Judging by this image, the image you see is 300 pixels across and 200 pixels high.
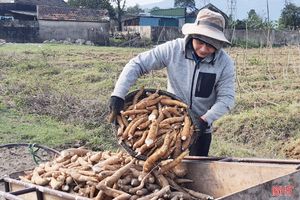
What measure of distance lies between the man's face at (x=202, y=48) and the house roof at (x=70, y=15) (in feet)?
126

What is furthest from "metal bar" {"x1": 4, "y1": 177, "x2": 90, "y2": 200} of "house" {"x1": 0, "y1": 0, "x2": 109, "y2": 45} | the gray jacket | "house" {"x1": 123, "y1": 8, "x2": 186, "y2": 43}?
"house" {"x1": 0, "y1": 0, "x2": 109, "y2": 45}

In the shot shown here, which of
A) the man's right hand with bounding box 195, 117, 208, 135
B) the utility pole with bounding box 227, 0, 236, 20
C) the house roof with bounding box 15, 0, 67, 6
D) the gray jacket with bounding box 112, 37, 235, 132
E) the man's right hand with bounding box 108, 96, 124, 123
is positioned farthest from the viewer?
the house roof with bounding box 15, 0, 67, 6

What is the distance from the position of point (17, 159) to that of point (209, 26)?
182 inches

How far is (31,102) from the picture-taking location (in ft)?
39.0

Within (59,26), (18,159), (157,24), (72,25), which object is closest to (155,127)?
(18,159)

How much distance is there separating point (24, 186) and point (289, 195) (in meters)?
2.09

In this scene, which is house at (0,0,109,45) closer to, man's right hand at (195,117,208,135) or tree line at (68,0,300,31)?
tree line at (68,0,300,31)

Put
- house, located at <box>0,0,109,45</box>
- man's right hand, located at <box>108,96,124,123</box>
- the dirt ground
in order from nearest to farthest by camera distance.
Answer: man's right hand, located at <box>108,96,124,123</box>
the dirt ground
house, located at <box>0,0,109,45</box>

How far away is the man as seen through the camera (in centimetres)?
431

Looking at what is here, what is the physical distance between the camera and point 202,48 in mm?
4285

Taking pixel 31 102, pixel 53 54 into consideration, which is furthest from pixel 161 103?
pixel 53 54

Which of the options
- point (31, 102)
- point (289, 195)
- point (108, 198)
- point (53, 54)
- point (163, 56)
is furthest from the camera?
point (53, 54)

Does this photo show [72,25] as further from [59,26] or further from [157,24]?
[157,24]

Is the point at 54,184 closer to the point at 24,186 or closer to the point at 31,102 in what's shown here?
the point at 24,186
